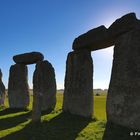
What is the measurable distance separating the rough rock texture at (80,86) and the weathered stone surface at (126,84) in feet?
11.7

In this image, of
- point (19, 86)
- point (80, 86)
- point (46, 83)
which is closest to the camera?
point (80, 86)

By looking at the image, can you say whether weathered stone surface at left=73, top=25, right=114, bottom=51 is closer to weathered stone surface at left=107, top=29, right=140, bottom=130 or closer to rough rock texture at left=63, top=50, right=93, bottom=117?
rough rock texture at left=63, top=50, right=93, bottom=117

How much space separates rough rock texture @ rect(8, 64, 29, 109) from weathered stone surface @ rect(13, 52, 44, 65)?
0.67 metres

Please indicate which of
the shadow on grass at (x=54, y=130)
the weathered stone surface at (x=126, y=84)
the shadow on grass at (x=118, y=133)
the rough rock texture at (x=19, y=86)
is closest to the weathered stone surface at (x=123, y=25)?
the weathered stone surface at (x=126, y=84)

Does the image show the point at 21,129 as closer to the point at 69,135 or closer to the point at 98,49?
the point at 69,135

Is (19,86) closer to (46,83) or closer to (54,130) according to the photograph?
(46,83)

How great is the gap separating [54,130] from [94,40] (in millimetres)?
6647

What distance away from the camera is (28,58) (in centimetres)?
2958

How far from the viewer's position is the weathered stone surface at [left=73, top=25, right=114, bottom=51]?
65.6ft

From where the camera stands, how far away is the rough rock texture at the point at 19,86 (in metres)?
30.7

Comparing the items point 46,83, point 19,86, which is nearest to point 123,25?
point 46,83

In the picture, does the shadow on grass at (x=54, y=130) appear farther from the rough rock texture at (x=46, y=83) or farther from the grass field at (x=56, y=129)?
the rough rock texture at (x=46, y=83)

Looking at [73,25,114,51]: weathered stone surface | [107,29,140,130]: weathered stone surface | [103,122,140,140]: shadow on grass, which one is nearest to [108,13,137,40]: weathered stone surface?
[107,29,140,130]: weathered stone surface

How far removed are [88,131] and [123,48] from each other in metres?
4.83
